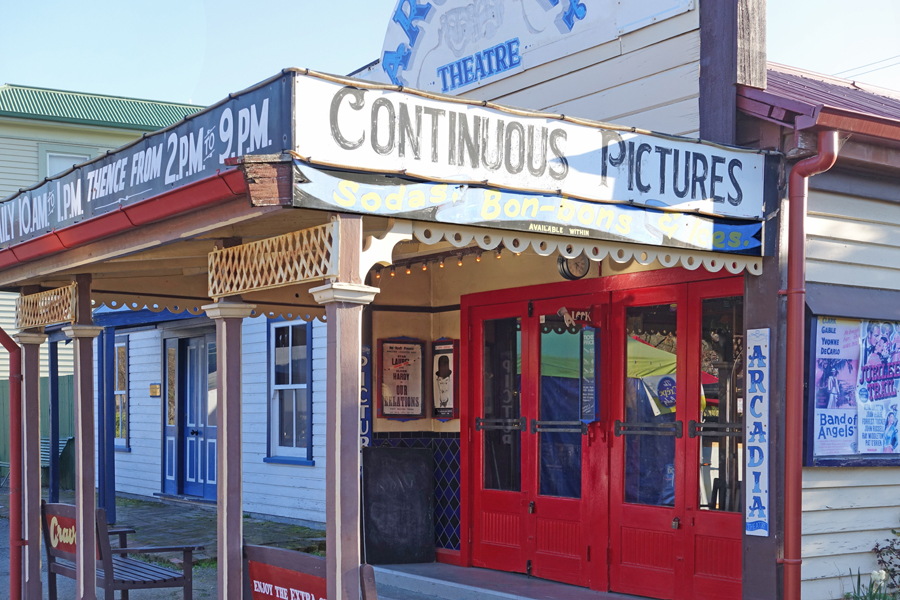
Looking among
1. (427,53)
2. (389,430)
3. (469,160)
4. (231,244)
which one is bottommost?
(389,430)

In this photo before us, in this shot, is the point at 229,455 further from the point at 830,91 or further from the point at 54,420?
the point at 54,420

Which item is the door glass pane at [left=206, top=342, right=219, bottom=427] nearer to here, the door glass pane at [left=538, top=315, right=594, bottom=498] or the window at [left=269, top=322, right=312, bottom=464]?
the window at [left=269, top=322, right=312, bottom=464]

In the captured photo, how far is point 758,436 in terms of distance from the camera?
6.34 meters

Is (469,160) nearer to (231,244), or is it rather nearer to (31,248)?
(231,244)

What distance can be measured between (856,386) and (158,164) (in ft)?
15.5

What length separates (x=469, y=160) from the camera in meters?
5.22

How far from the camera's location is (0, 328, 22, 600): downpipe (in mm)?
7570

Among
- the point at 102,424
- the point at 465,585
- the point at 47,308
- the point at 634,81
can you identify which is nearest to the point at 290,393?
the point at 102,424

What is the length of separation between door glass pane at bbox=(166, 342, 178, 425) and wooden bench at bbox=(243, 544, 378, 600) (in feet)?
33.9

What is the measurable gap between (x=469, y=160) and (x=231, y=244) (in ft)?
5.26

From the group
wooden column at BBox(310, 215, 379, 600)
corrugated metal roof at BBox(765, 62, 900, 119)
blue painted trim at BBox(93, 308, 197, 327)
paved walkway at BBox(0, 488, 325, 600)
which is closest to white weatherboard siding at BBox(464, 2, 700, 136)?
corrugated metal roof at BBox(765, 62, 900, 119)

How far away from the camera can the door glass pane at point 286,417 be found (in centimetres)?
1238

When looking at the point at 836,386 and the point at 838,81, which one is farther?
the point at 838,81

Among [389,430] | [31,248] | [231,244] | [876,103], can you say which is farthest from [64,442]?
[876,103]
